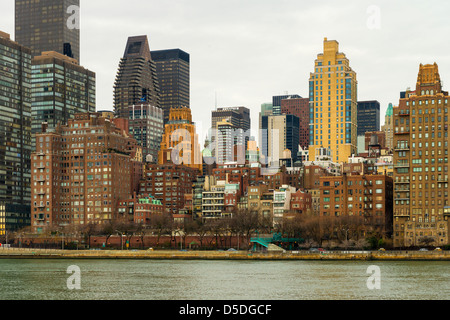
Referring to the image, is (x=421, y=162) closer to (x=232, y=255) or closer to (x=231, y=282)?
(x=232, y=255)

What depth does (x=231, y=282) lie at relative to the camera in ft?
348

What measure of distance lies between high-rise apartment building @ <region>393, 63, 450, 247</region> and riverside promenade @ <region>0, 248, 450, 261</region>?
25364 millimetres

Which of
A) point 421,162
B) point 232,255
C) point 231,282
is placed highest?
point 421,162

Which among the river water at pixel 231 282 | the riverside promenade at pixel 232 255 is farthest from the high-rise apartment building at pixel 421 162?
the river water at pixel 231 282

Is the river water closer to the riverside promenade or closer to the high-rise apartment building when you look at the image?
the riverside promenade

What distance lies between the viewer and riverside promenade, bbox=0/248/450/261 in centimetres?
16212

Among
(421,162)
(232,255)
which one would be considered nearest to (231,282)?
(232,255)

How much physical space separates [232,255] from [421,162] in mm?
53074

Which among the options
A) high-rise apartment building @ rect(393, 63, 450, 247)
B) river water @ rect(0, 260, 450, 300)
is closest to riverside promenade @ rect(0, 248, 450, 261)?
river water @ rect(0, 260, 450, 300)

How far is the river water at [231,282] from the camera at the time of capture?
91062 millimetres

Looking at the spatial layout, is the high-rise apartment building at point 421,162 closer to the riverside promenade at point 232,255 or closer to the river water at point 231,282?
the riverside promenade at point 232,255
